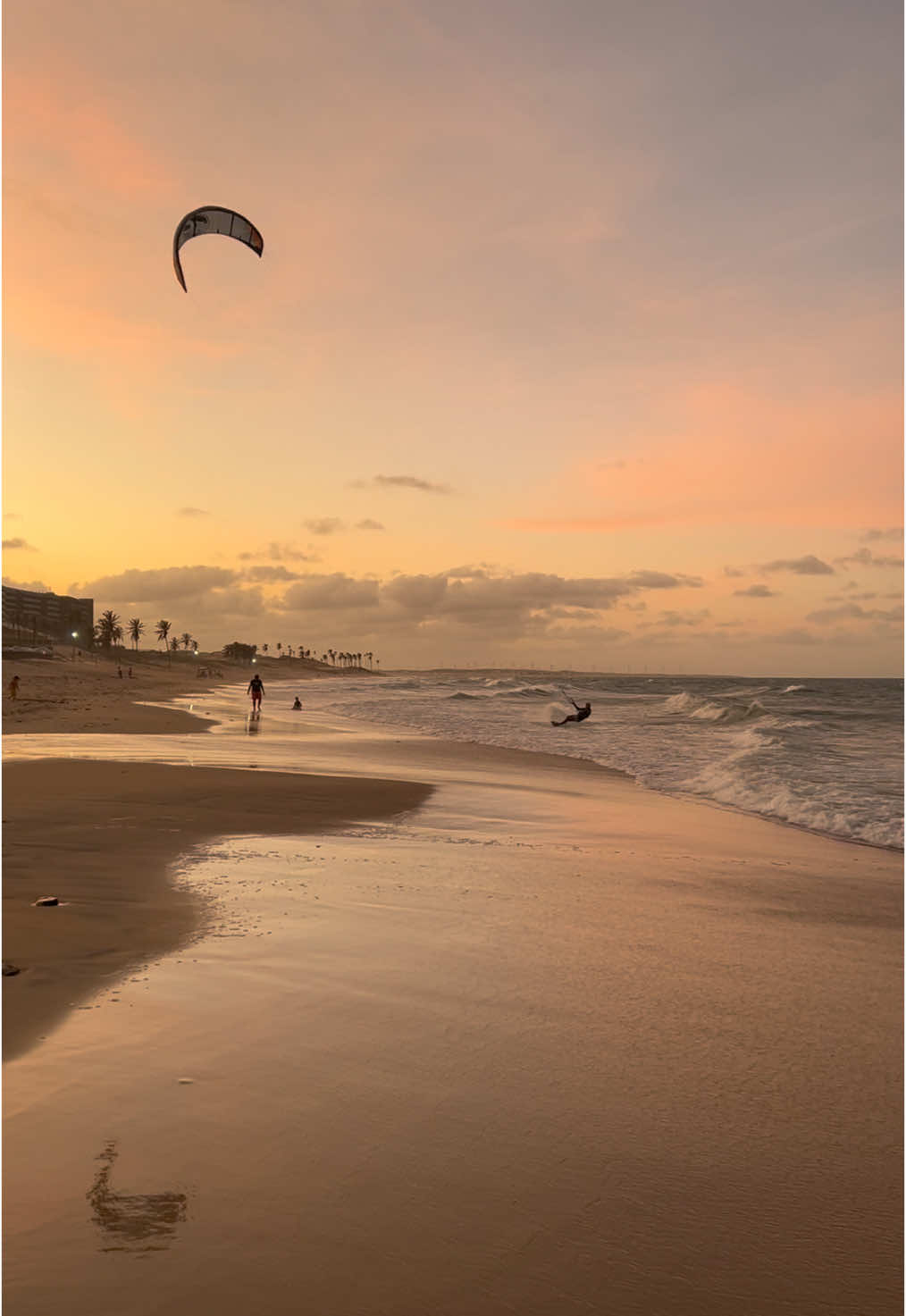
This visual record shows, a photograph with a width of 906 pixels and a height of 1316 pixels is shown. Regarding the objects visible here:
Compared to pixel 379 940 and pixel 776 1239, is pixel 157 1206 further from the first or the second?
pixel 379 940

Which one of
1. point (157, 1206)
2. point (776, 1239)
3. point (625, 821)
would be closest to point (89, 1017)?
point (157, 1206)

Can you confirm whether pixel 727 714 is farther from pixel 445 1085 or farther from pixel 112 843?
pixel 445 1085

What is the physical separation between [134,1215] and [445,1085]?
170 cm

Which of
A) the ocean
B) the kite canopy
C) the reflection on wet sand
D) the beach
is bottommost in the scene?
the ocean

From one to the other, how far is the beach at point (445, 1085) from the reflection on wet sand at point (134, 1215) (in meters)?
0.01

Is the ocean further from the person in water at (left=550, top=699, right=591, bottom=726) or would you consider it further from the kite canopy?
the kite canopy

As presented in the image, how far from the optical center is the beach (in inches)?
125

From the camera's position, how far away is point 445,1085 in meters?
4.56

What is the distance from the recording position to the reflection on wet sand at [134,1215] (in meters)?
3.21

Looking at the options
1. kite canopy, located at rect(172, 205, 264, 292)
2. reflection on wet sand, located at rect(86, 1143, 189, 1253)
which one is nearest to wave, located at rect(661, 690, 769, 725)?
kite canopy, located at rect(172, 205, 264, 292)

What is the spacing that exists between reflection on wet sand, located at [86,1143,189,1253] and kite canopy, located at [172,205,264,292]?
59.6ft

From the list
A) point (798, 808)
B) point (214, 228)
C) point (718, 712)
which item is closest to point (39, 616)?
point (718, 712)

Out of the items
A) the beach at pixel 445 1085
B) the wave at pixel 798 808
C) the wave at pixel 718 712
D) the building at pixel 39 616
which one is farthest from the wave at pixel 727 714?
the building at pixel 39 616

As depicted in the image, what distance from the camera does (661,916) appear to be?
27.1 ft
